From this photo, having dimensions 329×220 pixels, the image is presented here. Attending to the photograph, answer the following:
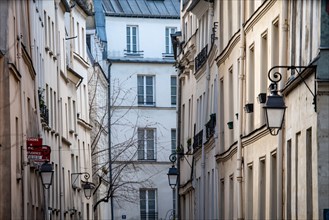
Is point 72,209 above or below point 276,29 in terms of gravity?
below

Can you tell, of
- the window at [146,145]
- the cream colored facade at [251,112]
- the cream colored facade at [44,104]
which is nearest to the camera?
the cream colored facade at [251,112]

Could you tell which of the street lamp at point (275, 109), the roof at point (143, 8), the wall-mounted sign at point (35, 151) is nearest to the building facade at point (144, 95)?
the roof at point (143, 8)

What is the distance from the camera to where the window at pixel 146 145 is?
72.4 metres

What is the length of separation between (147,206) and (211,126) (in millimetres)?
35186

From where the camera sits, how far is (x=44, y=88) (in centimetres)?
3975

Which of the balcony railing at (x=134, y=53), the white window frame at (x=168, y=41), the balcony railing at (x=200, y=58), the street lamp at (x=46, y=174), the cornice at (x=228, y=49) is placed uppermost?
the white window frame at (x=168, y=41)

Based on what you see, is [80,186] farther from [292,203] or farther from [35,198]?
[292,203]

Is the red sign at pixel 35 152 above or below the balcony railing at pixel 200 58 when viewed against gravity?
below

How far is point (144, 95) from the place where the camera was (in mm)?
74250

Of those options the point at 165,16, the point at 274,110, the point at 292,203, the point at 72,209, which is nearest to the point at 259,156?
the point at 292,203

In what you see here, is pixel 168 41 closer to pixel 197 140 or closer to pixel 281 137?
pixel 197 140

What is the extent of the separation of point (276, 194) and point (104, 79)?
4458 cm

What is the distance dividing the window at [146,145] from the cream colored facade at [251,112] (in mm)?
22640

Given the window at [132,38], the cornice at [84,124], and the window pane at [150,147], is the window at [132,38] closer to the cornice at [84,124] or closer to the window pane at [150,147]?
the window pane at [150,147]
